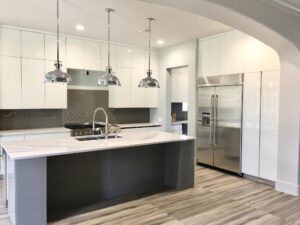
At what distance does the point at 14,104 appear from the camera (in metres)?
4.71

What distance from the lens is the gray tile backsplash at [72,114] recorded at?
504 centimetres

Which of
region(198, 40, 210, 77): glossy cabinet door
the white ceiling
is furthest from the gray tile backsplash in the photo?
region(198, 40, 210, 77): glossy cabinet door

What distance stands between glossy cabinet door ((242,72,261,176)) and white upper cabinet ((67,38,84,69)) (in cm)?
339

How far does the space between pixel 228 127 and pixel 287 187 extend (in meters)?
1.44

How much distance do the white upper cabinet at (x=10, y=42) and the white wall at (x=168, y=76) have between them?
3276 mm

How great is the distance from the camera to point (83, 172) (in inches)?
137

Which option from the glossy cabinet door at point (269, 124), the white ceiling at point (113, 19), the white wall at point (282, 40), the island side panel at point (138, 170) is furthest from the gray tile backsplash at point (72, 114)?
the white wall at point (282, 40)

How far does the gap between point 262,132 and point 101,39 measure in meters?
3.81

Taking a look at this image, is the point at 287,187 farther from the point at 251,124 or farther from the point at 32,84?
the point at 32,84

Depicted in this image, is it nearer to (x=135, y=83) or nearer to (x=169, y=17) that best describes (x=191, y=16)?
(x=169, y=17)

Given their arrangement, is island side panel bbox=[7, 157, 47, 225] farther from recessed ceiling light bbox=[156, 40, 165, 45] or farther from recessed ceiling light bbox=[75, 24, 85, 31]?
recessed ceiling light bbox=[156, 40, 165, 45]

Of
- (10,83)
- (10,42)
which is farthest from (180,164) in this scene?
(10,42)

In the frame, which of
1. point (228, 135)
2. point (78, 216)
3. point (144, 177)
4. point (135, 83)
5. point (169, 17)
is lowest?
point (78, 216)

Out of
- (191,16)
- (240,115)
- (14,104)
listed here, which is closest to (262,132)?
(240,115)
